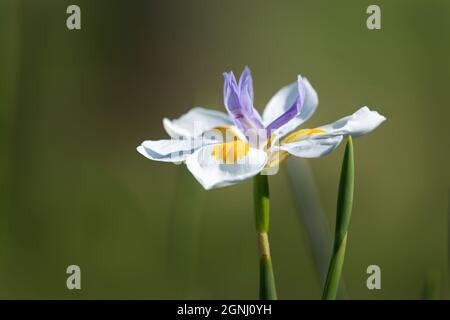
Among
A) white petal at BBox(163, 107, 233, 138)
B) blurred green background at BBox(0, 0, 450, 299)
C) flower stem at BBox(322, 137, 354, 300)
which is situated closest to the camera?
flower stem at BBox(322, 137, 354, 300)

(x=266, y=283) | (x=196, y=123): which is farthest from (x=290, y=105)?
(x=266, y=283)

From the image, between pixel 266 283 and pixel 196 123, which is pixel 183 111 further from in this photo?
pixel 266 283

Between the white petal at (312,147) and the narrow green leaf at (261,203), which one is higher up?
the white petal at (312,147)

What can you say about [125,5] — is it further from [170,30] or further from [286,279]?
[286,279]

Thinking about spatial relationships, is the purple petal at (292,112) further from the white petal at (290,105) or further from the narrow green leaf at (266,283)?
the narrow green leaf at (266,283)

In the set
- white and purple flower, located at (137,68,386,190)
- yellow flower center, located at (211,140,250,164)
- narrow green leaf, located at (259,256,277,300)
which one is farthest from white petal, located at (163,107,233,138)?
narrow green leaf, located at (259,256,277,300)

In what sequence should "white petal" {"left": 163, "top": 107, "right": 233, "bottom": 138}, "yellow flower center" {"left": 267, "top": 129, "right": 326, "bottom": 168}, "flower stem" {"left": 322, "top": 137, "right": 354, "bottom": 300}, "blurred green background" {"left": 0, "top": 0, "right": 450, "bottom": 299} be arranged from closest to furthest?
"flower stem" {"left": 322, "top": 137, "right": 354, "bottom": 300} < "yellow flower center" {"left": 267, "top": 129, "right": 326, "bottom": 168} < "white petal" {"left": 163, "top": 107, "right": 233, "bottom": 138} < "blurred green background" {"left": 0, "top": 0, "right": 450, "bottom": 299}

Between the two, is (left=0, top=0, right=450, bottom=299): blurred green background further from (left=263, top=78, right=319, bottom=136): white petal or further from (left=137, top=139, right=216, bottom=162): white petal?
(left=137, top=139, right=216, bottom=162): white petal

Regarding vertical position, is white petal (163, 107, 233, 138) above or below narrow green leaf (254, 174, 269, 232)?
above

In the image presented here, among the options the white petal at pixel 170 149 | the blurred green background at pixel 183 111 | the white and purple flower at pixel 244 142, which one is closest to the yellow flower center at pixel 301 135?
the white and purple flower at pixel 244 142
